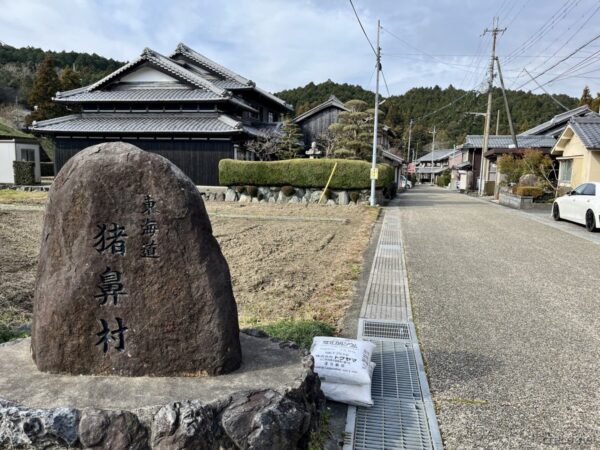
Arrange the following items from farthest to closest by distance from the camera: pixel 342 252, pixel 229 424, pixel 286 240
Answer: pixel 286 240
pixel 342 252
pixel 229 424

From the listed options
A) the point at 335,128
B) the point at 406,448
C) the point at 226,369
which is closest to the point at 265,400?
the point at 226,369

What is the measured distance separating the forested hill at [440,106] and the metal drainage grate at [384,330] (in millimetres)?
43633

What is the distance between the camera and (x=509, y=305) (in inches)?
243

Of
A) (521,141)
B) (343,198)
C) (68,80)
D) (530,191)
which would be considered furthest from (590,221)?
(68,80)

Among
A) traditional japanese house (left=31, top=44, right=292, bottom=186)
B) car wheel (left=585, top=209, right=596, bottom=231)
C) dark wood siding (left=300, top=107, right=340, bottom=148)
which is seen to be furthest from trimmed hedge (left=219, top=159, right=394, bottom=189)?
dark wood siding (left=300, top=107, right=340, bottom=148)

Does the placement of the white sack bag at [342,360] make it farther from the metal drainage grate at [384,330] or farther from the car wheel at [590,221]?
the car wheel at [590,221]

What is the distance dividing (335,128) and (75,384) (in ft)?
91.8

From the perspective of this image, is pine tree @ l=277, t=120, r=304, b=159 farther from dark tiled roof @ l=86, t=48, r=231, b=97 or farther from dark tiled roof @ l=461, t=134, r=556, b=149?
dark tiled roof @ l=461, t=134, r=556, b=149

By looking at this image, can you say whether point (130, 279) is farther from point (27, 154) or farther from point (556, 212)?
point (27, 154)

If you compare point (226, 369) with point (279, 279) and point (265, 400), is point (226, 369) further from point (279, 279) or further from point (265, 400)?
point (279, 279)

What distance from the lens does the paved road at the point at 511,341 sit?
3227 mm

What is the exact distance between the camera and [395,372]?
409 centimetres

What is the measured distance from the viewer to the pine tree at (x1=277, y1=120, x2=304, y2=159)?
28.6 meters

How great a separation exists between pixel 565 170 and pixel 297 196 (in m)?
13.6
